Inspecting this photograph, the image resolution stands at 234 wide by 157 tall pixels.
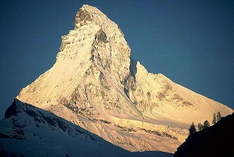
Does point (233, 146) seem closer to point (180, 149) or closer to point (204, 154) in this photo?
point (204, 154)

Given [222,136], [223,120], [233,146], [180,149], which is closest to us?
[233,146]

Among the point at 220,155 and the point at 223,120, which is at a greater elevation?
the point at 223,120

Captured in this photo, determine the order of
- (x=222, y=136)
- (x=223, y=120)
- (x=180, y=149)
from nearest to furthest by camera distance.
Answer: (x=222, y=136) → (x=223, y=120) → (x=180, y=149)

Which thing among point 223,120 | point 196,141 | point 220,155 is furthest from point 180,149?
point 220,155

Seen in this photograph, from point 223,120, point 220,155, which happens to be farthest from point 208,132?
point 220,155

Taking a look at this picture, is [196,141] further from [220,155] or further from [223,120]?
[220,155]

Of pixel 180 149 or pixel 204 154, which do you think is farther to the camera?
pixel 180 149
